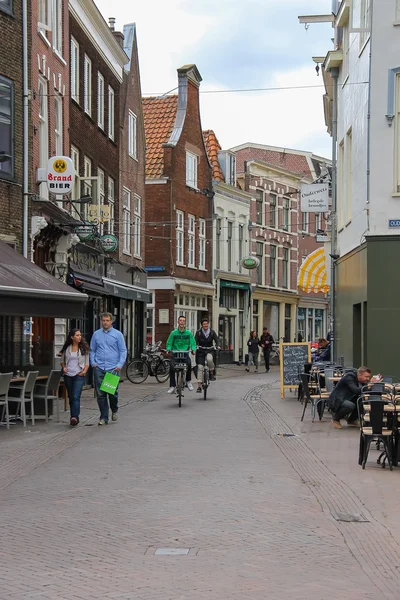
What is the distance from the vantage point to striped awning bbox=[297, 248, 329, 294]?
32656 mm

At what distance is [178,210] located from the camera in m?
44.3

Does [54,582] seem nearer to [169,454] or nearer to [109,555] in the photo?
[109,555]

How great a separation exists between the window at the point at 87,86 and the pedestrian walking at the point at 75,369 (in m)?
13.9

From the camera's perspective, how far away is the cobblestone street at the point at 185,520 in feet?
21.0

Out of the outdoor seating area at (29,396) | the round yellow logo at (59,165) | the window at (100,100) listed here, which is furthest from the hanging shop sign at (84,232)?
the outdoor seating area at (29,396)

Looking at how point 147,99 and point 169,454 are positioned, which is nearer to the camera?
point 169,454

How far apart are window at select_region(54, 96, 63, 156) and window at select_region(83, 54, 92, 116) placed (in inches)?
148

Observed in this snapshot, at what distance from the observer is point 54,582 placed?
6.45m

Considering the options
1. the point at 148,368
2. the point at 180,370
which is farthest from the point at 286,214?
the point at 180,370

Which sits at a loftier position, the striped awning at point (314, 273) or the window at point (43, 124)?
the window at point (43, 124)

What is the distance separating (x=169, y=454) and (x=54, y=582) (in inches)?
254

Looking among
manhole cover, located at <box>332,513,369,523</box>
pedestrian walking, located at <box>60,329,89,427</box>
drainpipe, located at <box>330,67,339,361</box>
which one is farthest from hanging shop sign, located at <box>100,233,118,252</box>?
manhole cover, located at <box>332,513,369,523</box>

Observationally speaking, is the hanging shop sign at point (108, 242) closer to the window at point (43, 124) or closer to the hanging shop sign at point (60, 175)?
the window at point (43, 124)

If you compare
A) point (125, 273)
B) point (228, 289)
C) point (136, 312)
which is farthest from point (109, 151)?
point (228, 289)
